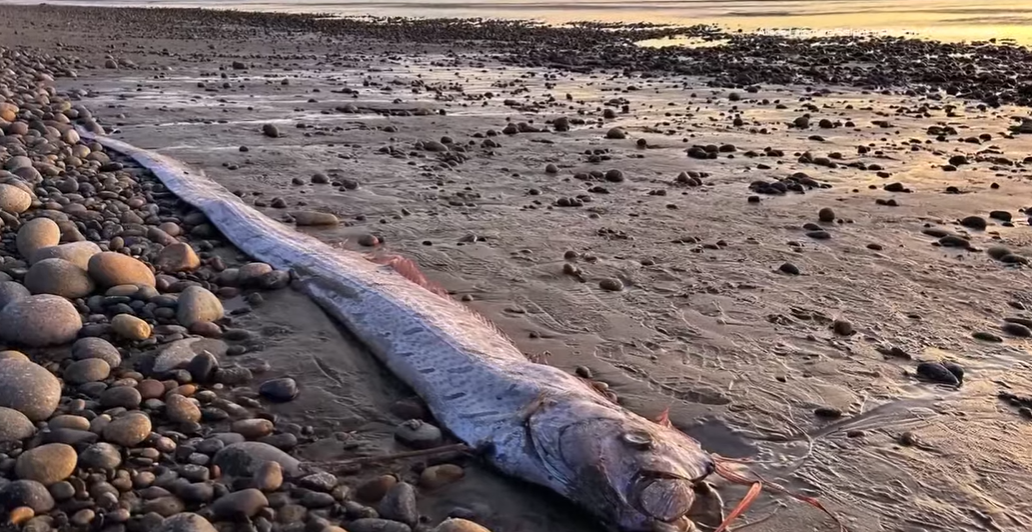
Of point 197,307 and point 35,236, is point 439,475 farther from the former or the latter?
point 35,236

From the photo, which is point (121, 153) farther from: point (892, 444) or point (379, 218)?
point (892, 444)

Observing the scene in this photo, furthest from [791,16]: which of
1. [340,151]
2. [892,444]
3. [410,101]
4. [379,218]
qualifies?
[892,444]

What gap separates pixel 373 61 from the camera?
21953 millimetres

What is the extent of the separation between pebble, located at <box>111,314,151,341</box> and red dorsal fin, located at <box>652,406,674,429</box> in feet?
9.22

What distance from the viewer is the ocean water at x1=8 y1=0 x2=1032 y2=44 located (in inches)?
1166

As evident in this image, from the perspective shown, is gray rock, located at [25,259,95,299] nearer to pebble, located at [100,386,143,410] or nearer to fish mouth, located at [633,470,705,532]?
pebble, located at [100,386,143,410]

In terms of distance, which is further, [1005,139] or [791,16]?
[791,16]

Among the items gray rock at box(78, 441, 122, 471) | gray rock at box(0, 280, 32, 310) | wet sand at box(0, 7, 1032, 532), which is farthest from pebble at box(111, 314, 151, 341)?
gray rock at box(78, 441, 122, 471)

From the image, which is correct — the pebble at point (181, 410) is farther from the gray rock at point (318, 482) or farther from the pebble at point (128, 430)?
the gray rock at point (318, 482)

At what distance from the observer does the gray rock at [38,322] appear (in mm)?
4500

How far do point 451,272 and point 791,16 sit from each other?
115 ft

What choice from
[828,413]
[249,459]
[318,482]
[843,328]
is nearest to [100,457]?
[249,459]

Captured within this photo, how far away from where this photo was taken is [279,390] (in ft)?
13.9

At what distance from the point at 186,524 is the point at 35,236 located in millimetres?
3608
